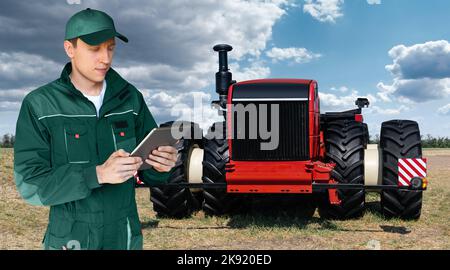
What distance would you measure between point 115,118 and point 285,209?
26.1ft

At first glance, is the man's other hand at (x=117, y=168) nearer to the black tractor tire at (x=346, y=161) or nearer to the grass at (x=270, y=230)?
the grass at (x=270, y=230)

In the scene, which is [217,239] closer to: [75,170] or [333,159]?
[333,159]

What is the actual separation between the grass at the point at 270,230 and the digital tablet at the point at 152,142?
16.0ft

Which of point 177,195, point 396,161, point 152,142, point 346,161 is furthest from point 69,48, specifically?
point 396,161

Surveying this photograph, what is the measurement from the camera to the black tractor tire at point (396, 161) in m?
8.39

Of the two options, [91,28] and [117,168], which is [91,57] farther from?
[117,168]

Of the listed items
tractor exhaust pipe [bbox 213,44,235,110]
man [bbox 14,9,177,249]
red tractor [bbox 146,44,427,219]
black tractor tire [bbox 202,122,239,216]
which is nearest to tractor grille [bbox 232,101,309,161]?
red tractor [bbox 146,44,427,219]

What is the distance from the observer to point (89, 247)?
242 cm

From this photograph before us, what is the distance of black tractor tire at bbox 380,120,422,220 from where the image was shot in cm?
839

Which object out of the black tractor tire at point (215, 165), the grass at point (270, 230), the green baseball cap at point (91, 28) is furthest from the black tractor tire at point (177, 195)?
the green baseball cap at point (91, 28)

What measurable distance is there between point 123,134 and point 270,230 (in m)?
5.86

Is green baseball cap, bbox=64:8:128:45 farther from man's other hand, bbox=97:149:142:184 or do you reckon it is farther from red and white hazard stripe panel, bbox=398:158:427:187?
red and white hazard stripe panel, bbox=398:158:427:187

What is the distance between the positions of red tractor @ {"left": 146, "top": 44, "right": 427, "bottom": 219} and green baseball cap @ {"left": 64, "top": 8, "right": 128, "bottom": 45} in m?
5.52

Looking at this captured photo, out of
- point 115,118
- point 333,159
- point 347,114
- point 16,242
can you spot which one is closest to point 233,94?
point 333,159
